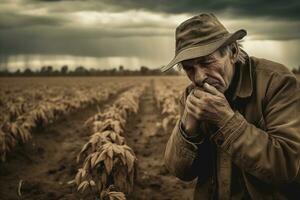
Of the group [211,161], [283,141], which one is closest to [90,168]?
[211,161]

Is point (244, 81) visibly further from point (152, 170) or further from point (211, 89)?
point (152, 170)

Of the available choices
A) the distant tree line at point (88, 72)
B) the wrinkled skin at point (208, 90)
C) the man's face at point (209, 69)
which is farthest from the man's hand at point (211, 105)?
the distant tree line at point (88, 72)

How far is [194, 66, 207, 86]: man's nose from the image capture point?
2250mm

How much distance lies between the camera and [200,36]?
2.32 m

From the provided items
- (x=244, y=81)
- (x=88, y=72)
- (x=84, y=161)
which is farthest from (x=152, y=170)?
(x=88, y=72)

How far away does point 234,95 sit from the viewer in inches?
95.0

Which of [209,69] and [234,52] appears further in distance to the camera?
[234,52]

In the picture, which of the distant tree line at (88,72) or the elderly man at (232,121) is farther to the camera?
the distant tree line at (88,72)

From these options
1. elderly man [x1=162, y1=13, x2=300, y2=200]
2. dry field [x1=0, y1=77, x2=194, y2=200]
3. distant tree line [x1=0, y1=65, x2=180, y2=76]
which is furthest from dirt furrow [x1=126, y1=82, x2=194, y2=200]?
distant tree line [x1=0, y1=65, x2=180, y2=76]

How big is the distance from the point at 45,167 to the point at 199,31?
5.38 meters

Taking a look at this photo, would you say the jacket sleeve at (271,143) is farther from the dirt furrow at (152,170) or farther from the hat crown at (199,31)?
the dirt furrow at (152,170)

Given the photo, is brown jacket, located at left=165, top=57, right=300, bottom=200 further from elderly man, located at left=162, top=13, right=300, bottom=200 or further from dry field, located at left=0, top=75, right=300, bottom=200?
dry field, located at left=0, top=75, right=300, bottom=200

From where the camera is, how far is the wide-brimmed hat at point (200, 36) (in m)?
2.26

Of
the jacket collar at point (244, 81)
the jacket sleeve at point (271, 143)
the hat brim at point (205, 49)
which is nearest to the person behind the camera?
the jacket sleeve at point (271, 143)
